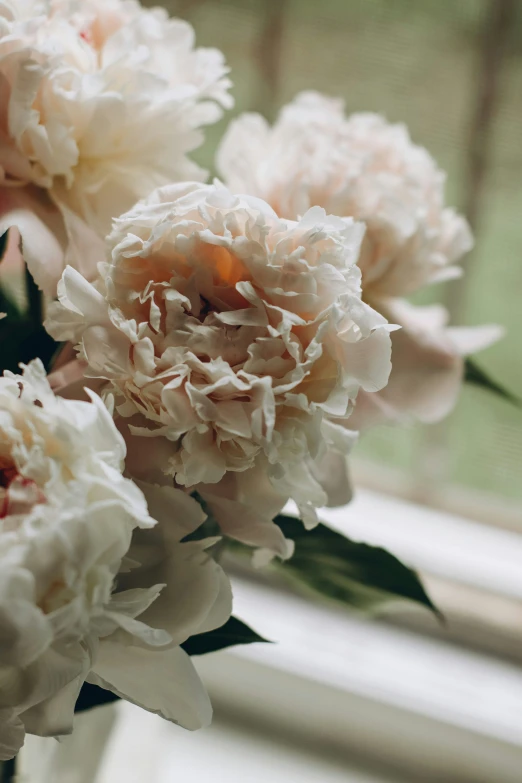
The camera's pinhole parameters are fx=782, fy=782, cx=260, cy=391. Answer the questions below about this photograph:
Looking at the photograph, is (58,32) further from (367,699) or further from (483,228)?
(367,699)

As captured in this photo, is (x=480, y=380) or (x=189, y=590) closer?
(x=189, y=590)

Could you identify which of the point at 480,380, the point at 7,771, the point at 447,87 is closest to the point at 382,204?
the point at 480,380

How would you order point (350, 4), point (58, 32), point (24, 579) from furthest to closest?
point (350, 4), point (58, 32), point (24, 579)

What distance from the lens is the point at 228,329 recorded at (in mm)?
249

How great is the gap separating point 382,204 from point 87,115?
0.48 ft

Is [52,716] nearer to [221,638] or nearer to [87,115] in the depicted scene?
[221,638]

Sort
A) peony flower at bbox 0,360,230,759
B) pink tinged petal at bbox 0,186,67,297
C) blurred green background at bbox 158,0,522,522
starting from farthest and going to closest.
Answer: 1. blurred green background at bbox 158,0,522,522
2. pink tinged petal at bbox 0,186,67,297
3. peony flower at bbox 0,360,230,759

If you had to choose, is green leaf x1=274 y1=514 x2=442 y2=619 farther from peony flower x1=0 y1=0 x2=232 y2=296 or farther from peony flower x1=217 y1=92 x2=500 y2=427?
peony flower x1=0 y1=0 x2=232 y2=296

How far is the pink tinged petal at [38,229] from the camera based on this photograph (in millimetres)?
304

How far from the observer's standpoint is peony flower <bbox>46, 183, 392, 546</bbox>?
0.78 ft

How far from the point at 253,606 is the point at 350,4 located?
47 centimetres

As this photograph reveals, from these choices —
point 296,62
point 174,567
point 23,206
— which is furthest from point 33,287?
point 296,62

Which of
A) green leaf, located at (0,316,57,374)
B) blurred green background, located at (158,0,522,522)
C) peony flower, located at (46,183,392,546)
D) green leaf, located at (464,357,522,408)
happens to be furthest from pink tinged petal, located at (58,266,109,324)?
blurred green background, located at (158,0,522,522)

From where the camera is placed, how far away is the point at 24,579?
0.20m
